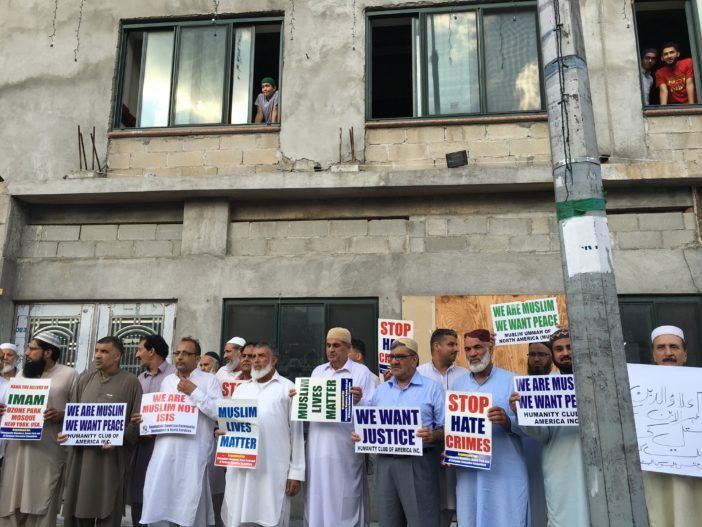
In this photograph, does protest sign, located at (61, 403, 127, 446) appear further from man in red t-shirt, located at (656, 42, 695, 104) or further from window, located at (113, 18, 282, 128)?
man in red t-shirt, located at (656, 42, 695, 104)

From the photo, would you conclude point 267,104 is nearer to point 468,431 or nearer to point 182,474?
point 182,474

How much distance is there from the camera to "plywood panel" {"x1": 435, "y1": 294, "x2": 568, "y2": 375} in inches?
345

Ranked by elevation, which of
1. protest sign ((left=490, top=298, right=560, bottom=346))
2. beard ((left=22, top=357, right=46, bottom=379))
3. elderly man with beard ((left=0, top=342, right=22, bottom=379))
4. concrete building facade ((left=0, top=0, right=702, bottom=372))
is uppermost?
concrete building facade ((left=0, top=0, right=702, bottom=372))

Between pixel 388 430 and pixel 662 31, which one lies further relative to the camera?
pixel 662 31

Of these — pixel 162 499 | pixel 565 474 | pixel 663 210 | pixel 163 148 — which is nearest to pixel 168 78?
→ pixel 163 148

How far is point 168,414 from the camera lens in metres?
6.01

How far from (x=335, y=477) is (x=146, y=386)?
8.12 feet

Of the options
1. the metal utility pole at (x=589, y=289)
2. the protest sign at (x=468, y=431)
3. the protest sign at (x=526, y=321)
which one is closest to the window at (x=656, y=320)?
the protest sign at (x=526, y=321)

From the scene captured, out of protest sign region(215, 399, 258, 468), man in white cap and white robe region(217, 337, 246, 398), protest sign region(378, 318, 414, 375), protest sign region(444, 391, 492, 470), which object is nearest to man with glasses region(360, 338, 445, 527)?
protest sign region(444, 391, 492, 470)

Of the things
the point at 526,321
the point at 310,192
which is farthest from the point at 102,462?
the point at 310,192

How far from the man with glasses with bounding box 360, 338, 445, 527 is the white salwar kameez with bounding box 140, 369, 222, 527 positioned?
5.19ft

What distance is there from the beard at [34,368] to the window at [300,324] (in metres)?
2.96

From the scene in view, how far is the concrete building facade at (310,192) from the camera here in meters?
9.08

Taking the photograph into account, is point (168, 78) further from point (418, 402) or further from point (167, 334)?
point (418, 402)
